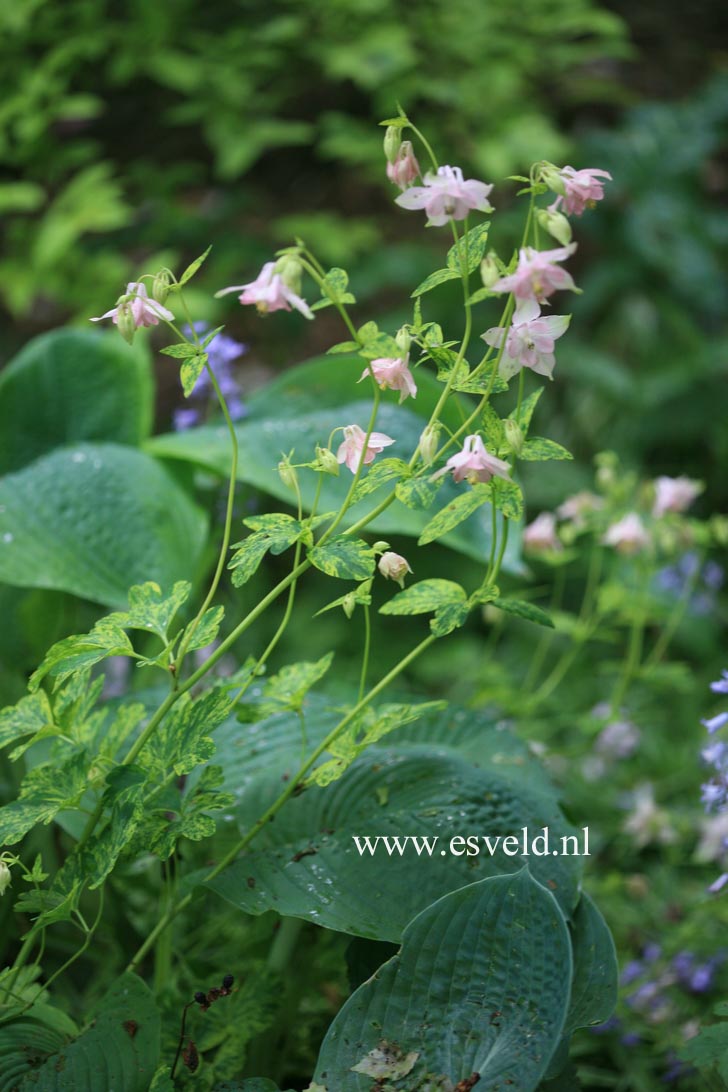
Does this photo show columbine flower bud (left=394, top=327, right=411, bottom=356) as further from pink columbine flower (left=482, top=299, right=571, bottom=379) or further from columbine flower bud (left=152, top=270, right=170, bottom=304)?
columbine flower bud (left=152, top=270, right=170, bottom=304)

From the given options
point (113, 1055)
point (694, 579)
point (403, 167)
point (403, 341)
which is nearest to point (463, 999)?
point (113, 1055)

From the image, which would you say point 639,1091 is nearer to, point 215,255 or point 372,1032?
point 372,1032

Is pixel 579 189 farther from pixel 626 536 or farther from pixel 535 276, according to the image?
pixel 626 536

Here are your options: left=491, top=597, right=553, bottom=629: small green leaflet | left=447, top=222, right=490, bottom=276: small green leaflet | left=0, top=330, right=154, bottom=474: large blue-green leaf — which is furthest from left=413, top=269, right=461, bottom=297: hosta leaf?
left=0, top=330, right=154, bottom=474: large blue-green leaf

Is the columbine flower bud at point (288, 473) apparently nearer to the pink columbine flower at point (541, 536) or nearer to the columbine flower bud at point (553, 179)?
the columbine flower bud at point (553, 179)

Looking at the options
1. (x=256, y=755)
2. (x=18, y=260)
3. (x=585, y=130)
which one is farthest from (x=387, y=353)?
(x=585, y=130)

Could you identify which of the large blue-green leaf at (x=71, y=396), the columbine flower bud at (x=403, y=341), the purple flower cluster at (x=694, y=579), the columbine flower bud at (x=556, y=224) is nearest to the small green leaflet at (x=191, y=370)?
the columbine flower bud at (x=403, y=341)

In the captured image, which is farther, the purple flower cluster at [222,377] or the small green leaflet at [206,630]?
the purple flower cluster at [222,377]
